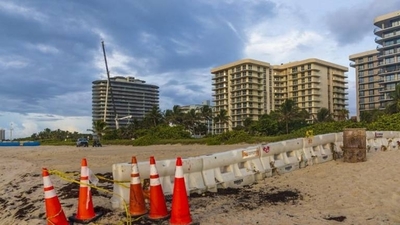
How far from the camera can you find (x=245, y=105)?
11469 cm

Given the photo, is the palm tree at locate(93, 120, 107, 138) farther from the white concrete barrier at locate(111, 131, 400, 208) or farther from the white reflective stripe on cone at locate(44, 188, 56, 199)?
the white reflective stripe on cone at locate(44, 188, 56, 199)

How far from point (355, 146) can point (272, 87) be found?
116170 mm

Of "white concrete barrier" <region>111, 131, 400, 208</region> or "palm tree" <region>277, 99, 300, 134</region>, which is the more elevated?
"palm tree" <region>277, 99, 300, 134</region>

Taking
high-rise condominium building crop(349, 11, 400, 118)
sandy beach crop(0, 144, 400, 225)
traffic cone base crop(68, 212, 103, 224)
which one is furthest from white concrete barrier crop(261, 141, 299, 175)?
high-rise condominium building crop(349, 11, 400, 118)

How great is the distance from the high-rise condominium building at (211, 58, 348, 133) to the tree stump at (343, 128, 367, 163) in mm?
101544

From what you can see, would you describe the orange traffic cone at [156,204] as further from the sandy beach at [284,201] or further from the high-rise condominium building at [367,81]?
the high-rise condominium building at [367,81]

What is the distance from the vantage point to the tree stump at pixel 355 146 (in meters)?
9.62

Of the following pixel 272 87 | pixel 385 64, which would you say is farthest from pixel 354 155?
pixel 272 87

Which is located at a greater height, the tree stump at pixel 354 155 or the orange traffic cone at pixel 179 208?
the tree stump at pixel 354 155

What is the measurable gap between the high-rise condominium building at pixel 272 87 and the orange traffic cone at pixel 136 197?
350 feet

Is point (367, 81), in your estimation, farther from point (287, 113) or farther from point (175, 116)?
point (175, 116)

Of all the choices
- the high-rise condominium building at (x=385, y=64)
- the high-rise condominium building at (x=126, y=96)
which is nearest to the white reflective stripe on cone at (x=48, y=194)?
the high-rise condominium building at (x=385, y=64)

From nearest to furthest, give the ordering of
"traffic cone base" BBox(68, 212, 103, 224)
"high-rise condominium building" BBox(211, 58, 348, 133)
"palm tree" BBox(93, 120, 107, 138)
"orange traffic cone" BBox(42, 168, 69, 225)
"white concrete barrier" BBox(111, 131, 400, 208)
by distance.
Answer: "orange traffic cone" BBox(42, 168, 69, 225)
"traffic cone base" BBox(68, 212, 103, 224)
"white concrete barrier" BBox(111, 131, 400, 208)
"palm tree" BBox(93, 120, 107, 138)
"high-rise condominium building" BBox(211, 58, 348, 133)

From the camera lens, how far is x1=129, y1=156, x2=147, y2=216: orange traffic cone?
4.93 m
